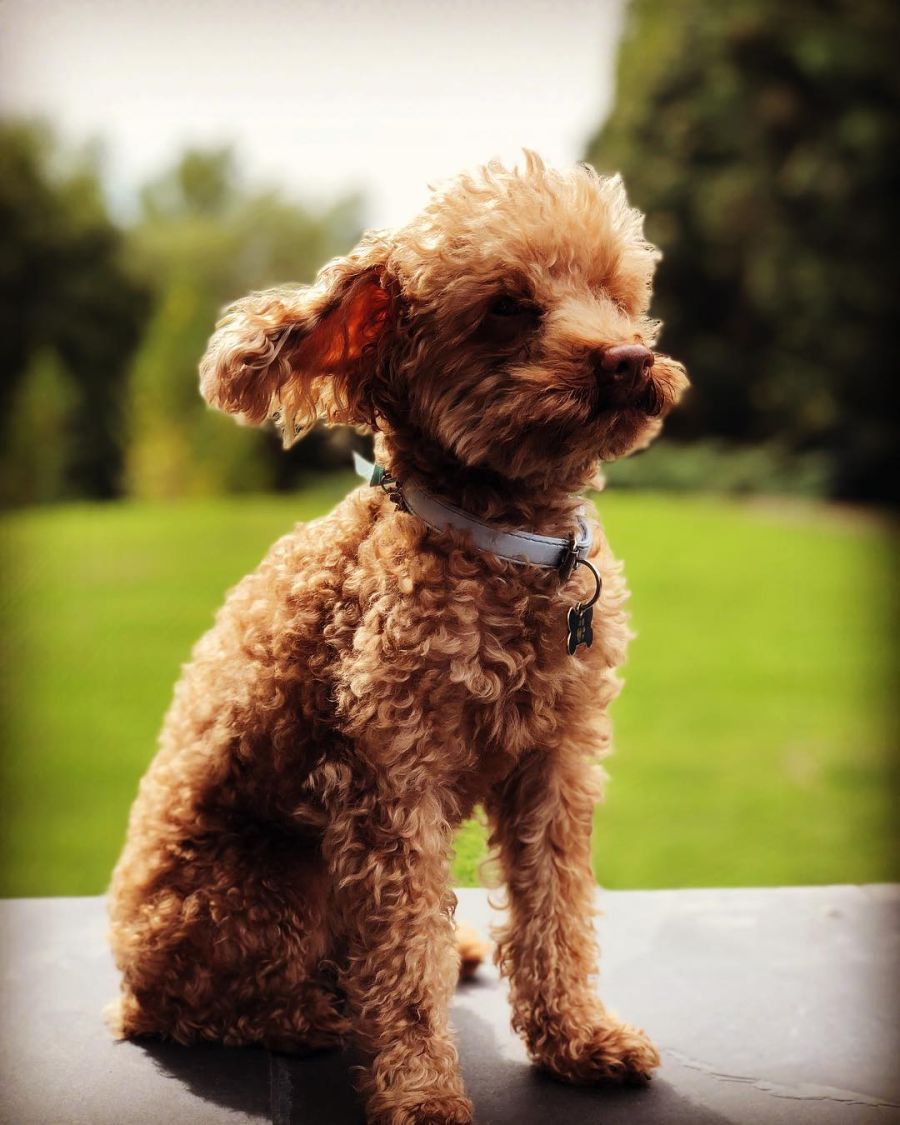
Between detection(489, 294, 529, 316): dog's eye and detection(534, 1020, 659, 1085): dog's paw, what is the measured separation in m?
1.22

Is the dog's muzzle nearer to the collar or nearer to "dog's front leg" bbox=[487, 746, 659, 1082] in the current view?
the collar

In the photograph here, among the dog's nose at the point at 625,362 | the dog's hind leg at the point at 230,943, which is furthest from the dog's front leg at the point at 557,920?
the dog's nose at the point at 625,362

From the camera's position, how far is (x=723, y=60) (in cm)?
919

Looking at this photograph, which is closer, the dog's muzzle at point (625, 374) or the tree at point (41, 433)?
the dog's muzzle at point (625, 374)

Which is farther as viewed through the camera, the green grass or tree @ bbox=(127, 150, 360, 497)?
tree @ bbox=(127, 150, 360, 497)

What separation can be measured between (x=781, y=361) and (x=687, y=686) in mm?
3164

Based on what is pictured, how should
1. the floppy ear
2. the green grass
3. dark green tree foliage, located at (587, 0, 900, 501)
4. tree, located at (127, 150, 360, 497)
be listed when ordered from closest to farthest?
the floppy ear
the green grass
tree, located at (127, 150, 360, 497)
dark green tree foliage, located at (587, 0, 900, 501)

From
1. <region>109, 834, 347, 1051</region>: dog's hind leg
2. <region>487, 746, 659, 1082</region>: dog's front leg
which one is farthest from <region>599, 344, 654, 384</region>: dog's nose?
<region>109, 834, 347, 1051</region>: dog's hind leg

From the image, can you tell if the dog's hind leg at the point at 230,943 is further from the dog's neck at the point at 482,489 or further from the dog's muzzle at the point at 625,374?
the dog's muzzle at the point at 625,374

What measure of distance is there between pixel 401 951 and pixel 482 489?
2.39 feet

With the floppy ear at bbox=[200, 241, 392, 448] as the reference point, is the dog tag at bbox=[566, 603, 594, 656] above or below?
below

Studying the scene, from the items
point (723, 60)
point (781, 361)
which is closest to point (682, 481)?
point (781, 361)

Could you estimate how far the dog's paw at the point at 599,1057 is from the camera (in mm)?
2045

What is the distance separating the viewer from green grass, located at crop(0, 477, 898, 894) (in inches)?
229
